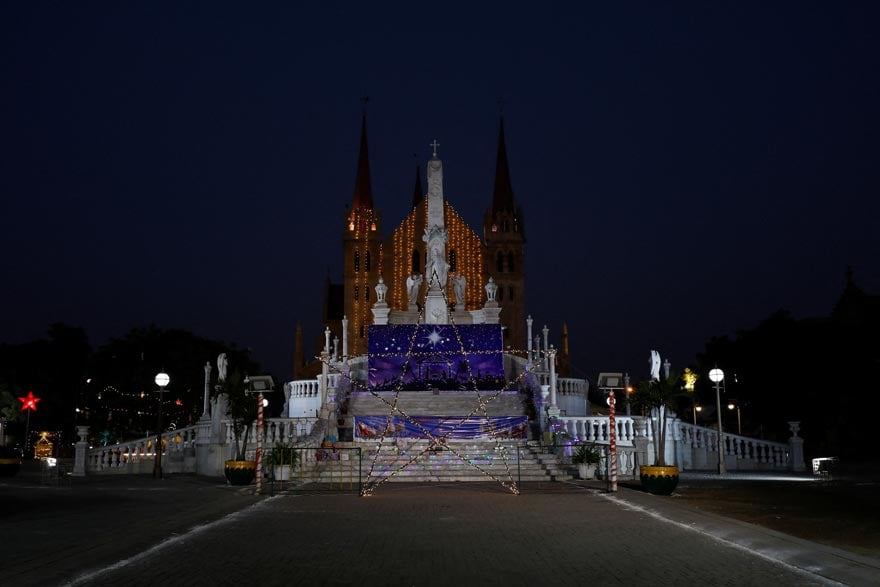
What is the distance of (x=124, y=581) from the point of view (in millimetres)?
8992

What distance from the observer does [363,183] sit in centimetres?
10481

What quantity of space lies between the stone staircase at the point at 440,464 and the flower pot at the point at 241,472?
2289 millimetres

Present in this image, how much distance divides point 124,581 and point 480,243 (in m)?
88.0

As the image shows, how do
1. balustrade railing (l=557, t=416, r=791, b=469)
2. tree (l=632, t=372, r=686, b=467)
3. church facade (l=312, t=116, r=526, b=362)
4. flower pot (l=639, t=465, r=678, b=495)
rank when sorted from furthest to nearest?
1. church facade (l=312, t=116, r=526, b=362)
2. balustrade railing (l=557, t=416, r=791, b=469)
3. tree (l=632, t=372, r=686, b=467)
4. flower pot (l=639, t=465, r=678, b=495)

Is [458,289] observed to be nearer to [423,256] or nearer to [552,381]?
[552,381]

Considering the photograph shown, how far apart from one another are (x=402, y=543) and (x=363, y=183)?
312 feet

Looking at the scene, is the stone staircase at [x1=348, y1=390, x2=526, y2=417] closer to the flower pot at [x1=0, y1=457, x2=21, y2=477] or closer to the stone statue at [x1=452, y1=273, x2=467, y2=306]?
the flower pot at [x1=0, y1=457, x2=21, y2=477]

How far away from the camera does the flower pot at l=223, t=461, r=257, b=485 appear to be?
74.9ft

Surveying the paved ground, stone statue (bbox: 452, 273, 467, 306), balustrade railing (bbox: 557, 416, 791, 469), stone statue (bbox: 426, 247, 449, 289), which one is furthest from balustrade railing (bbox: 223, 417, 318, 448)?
stone statue (bbox: 452, 273, 467, 306)

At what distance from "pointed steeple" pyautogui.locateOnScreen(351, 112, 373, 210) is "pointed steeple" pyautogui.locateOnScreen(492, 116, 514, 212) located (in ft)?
49.3

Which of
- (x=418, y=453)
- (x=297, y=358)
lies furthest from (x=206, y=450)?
(x=297, y=358)

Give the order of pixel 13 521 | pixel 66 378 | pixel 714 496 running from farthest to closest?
1. pixel 66 378
2. pixel 714 496
3. pixel 13 521

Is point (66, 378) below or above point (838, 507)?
above

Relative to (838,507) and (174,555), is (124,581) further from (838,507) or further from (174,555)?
(838,507)
